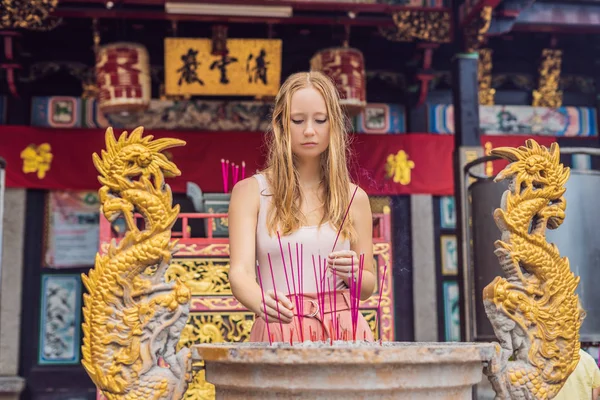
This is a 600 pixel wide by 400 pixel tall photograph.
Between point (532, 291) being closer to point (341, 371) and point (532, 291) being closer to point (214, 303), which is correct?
point (341, 371)

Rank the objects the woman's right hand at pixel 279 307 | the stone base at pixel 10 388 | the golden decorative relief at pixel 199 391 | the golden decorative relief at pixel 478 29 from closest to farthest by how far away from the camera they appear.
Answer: the woman's right hand at pixel 279 307 < the golden decorative relief at pixel 199 391 < the golden decorative relief at pixel 478 29 < the stone base at pixel 10 388

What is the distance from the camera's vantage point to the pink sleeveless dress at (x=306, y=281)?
Answer: 7.82 ft

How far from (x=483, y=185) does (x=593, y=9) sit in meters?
2.83

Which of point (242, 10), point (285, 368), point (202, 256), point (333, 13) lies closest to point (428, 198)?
point (333, 13)

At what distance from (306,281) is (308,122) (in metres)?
0.48

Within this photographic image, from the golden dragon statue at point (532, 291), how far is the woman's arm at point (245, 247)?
68 cm

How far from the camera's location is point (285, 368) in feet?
6.33

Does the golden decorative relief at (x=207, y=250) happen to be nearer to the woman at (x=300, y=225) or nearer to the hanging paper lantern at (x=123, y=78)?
the hanging paper lantern at (x=123, y=78)

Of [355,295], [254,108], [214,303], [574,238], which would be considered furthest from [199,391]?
[254,108]

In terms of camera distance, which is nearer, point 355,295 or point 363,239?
point 355,295

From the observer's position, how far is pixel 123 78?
736cm

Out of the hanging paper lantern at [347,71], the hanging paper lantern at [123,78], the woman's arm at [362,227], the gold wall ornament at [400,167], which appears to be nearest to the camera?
the woman's arm at [362,227]

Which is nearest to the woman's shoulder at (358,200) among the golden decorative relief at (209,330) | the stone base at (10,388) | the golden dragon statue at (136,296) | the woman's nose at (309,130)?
the woman's nose at (309,130)

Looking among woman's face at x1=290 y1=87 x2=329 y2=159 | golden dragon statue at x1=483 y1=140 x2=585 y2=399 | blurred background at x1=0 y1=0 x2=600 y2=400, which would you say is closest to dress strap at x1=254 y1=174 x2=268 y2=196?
woman's face at x1=290 y1=87 x2=329 y2=159
